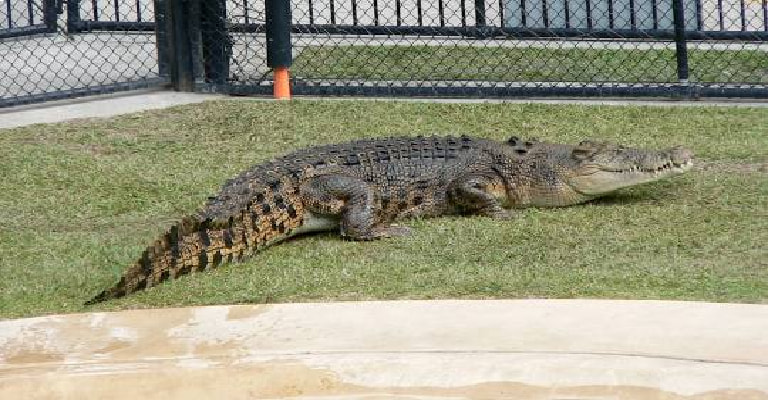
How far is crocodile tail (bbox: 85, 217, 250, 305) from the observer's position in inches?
256

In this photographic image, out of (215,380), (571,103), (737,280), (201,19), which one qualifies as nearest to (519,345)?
(215,380)


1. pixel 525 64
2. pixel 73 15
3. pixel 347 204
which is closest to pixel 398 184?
pixel 347 204

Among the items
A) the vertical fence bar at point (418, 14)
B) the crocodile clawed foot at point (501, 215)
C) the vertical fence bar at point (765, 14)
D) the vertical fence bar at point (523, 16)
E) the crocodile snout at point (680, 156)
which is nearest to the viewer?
the crocodile clawed foot at point (501, 215)

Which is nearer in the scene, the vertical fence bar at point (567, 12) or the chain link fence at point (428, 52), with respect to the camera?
the chain link fence at point (428, 52)

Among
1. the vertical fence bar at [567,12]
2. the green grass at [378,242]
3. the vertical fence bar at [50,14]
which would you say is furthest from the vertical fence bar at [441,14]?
the vertical fence bar at [50,14]

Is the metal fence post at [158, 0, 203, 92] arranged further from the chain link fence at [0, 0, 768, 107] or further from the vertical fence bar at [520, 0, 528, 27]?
the vertical fence bar at [520, 0, 528, 27]

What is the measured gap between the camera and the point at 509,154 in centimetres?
788

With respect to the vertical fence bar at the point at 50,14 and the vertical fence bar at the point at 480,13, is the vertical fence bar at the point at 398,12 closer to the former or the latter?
the vertical fence bar at the point at 480,13

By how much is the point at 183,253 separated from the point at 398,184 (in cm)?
131

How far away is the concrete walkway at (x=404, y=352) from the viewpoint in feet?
15.9

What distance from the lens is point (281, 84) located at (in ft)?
34.4

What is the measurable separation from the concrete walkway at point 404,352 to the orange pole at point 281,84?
480 cm

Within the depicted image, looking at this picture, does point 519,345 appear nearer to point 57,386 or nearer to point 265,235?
point 57,386

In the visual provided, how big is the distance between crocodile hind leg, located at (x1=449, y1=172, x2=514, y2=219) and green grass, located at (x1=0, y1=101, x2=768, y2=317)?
11 centimetres
